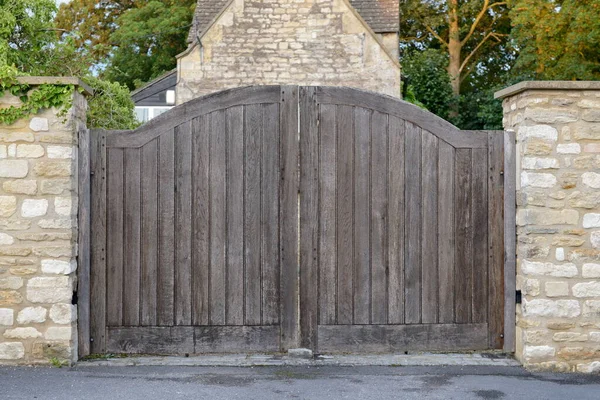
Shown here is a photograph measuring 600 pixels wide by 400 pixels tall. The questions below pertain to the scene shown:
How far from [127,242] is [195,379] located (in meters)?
1.40

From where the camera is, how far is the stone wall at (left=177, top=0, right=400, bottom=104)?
55.7 feet

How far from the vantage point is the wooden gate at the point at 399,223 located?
276 inches

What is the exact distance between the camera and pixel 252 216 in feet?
23.0

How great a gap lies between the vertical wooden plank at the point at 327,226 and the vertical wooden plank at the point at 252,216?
1.72 ft

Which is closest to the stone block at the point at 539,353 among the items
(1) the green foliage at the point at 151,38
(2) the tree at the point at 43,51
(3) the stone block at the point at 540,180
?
(3) the stone block at the point at 540,180

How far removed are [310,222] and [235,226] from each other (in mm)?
643

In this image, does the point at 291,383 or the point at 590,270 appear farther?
the point at 590,270

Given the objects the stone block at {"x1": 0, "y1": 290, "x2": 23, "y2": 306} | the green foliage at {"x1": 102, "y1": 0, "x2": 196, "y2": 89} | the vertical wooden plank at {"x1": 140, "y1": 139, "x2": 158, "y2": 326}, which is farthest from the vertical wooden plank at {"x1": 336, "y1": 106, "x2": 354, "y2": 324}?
the green foliage at {"x1": 102, "y1": 0, "x2": 196, "y2": 89}

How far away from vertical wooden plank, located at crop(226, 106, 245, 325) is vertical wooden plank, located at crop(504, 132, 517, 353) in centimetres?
199

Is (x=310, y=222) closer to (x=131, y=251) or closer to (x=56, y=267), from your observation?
(x=131, y=251)

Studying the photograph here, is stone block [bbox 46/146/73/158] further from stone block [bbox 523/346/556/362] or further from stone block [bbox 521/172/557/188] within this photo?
stone block [bbox 523/346/556/362]

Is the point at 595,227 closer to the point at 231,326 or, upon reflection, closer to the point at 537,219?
the point at 537,219

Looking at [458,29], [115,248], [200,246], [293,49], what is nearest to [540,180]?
[200,246]

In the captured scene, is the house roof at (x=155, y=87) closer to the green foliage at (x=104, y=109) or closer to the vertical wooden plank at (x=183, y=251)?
the green foliage at (x=104, y=109)
